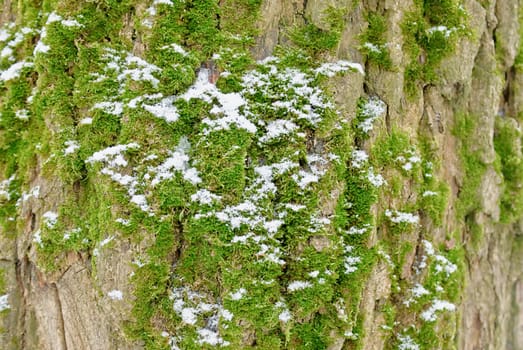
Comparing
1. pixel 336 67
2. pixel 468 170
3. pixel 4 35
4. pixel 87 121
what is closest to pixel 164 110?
pixel 87 121

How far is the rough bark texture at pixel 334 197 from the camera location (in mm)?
2506

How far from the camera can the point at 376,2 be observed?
2.87m

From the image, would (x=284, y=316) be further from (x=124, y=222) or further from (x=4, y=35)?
(x=4, y=35)

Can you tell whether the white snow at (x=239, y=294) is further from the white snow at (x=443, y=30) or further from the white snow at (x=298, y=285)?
the white snow at (x=443, y=30)

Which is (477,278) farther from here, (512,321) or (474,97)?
(474,97)

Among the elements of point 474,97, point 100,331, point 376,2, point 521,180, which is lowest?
point 100,331

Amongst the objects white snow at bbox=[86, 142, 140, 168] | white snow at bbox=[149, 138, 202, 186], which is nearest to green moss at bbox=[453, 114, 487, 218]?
white snow at bbox=[149, 138, 202, 186]

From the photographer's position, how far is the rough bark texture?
2506mm

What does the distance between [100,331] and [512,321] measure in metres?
3.73

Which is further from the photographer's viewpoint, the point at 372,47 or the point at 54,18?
the point at 372,47

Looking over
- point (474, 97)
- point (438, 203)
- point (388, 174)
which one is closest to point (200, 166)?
point (388, 174)

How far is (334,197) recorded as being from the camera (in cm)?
258

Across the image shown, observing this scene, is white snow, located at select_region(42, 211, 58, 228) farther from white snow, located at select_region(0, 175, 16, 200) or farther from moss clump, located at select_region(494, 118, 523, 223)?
moss clump, located at select_region(494, 118, 523, 223)

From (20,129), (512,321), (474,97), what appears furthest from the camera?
(512,321)
